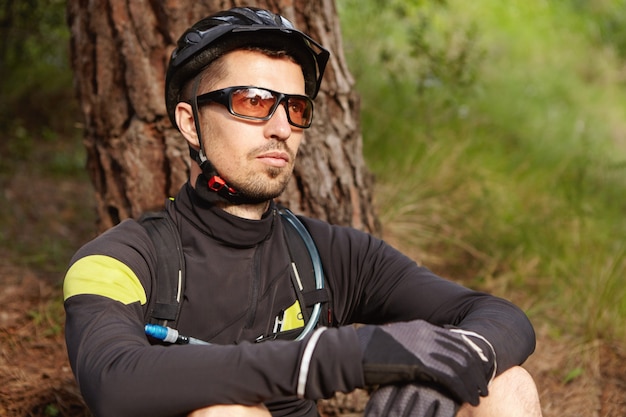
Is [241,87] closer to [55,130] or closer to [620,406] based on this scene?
[620,406]

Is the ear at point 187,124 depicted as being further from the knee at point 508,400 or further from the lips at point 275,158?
the knee at point 508,400

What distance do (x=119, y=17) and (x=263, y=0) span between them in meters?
0.79

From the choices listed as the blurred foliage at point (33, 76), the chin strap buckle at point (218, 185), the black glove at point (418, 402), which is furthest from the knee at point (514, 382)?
the blurred foliage at point (33, 76)

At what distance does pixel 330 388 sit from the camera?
7.27ft

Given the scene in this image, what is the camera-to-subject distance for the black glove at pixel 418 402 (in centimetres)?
229

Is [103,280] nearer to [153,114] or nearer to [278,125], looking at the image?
[278,125]

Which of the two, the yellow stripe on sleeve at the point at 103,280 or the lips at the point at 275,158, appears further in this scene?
the lips at the point at 275,158

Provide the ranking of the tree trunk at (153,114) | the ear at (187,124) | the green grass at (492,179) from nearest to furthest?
the ear at (187,124) < the tree trunk at (153,114) < the green grass at (492,179)

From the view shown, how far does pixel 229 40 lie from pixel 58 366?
2.27 meters

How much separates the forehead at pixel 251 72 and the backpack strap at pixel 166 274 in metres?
0.63

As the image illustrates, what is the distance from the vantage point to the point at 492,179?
6324 millimetres

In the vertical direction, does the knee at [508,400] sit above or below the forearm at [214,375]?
below

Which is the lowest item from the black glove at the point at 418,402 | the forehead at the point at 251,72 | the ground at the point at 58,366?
the ground at the point at 58,366

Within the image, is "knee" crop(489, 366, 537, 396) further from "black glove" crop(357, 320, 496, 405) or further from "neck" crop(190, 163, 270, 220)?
"neck" crop(190, 163, 270, 220)
